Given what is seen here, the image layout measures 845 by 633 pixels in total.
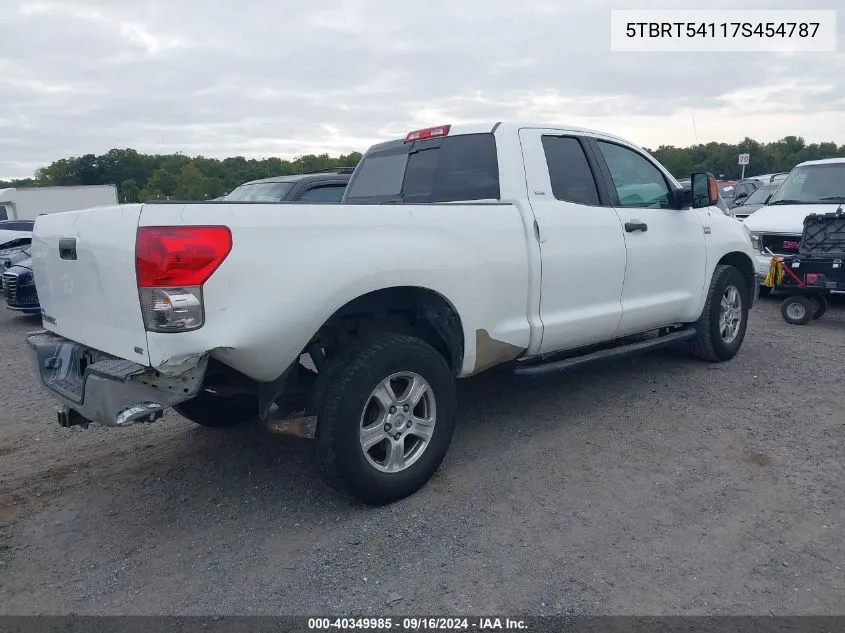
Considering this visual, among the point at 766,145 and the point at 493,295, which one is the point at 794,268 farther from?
the point at 766,145

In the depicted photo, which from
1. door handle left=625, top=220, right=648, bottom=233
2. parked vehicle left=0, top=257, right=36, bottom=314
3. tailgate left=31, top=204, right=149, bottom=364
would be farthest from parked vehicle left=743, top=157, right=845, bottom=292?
parked vehicle left=0, top=257, right=36, bottom=314

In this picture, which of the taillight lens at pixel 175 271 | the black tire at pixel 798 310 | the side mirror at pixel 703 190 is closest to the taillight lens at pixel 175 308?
the taillight lens at pixel 175 271

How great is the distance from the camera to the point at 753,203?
11898 mm

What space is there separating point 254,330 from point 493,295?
1.47 m

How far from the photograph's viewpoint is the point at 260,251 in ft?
9.50

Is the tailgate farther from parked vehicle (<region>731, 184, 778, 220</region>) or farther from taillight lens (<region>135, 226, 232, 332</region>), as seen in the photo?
parked vehicle (<region>731, 184, 778, 220</region>)

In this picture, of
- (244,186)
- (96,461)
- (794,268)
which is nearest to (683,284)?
(794,268)

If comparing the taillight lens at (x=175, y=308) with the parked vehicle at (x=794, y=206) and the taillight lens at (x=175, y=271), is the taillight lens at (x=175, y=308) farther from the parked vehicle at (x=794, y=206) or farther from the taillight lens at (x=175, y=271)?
the parked vehicle at (x=794, y=206)

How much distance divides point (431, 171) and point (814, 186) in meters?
7.08

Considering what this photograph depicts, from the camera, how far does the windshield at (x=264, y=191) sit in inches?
343

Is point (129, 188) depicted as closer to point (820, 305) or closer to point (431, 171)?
point (820, 305)

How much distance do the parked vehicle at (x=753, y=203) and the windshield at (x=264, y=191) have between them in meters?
7.16

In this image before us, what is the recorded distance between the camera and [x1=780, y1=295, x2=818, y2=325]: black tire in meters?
7.56

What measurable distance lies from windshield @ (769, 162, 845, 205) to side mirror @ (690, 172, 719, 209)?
4.61 m
